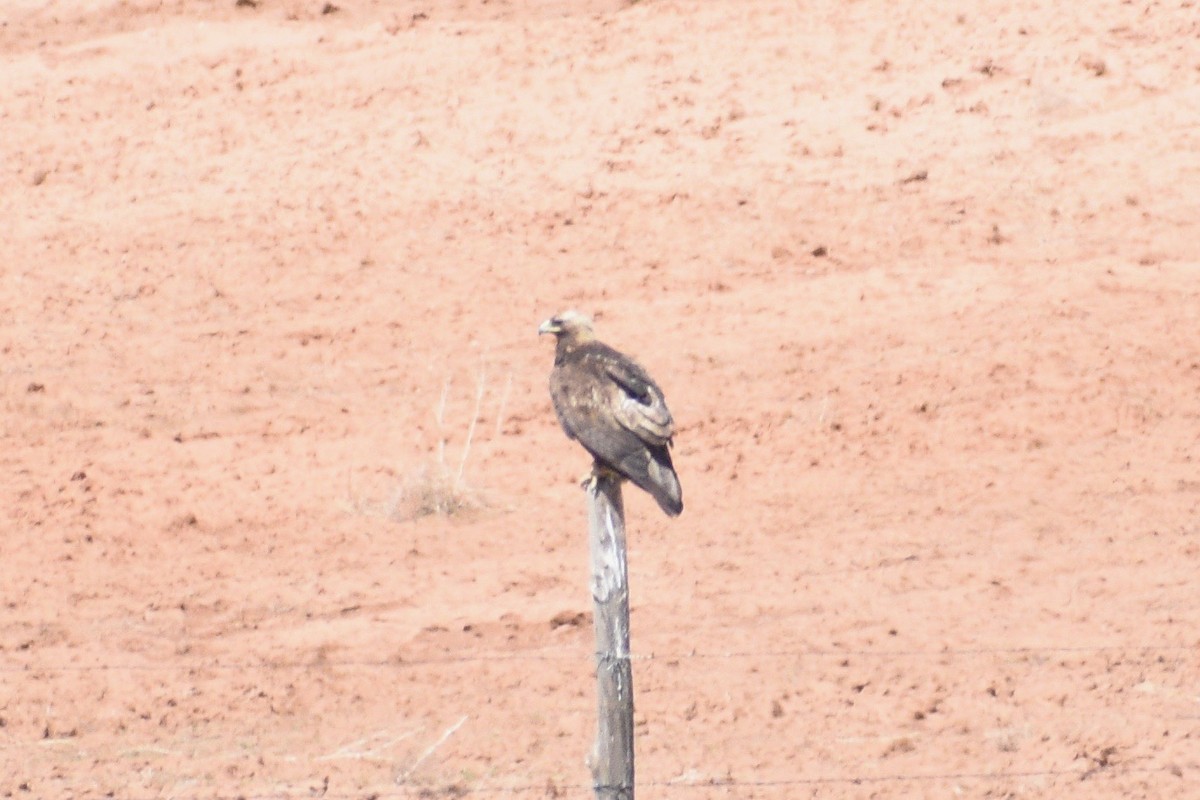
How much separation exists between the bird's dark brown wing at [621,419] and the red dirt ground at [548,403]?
1.66m

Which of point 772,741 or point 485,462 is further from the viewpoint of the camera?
point 485,462

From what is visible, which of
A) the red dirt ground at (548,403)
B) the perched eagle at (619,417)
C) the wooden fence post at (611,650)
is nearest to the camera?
the wooden fence post at (611,650)

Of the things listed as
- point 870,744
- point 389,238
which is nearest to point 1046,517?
point 870,744

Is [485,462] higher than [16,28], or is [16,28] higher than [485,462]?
[16,28]

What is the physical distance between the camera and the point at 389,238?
13.9m

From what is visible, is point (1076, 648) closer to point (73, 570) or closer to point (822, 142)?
point (73, 570)

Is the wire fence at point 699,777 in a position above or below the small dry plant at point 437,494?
above

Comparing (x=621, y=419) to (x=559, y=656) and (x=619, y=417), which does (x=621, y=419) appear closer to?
(x=619, y=417)

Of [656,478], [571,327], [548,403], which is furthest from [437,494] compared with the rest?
[656,478]

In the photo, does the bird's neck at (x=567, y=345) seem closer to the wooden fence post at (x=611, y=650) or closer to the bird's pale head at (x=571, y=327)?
the bird's pale head at (x=571, y=327)

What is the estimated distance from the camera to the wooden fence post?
6.14m

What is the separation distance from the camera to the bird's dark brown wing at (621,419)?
681 centimetres

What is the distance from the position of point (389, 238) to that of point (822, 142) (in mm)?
3299

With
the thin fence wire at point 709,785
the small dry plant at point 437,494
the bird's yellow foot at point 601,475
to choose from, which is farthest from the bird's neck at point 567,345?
the small dry plant at point 437,494
